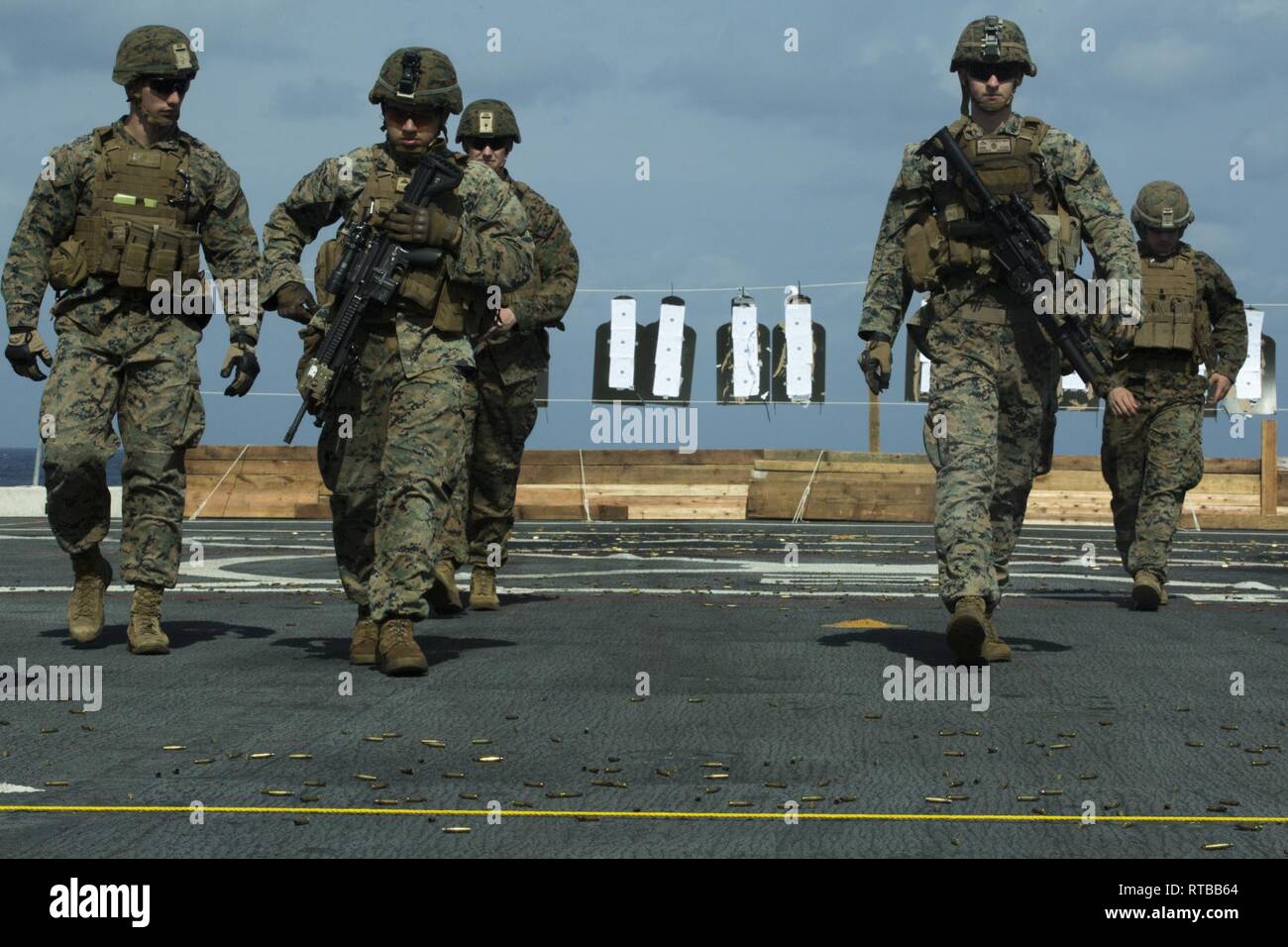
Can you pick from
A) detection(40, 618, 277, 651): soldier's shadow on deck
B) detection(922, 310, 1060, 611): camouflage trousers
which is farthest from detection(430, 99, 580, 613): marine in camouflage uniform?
detection(922, 310, 1060, 611): camouflage trousers

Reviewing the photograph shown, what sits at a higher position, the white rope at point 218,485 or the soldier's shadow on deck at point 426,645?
the soldier's shadow on deck at point 426,645

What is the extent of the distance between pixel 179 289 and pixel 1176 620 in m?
4.79

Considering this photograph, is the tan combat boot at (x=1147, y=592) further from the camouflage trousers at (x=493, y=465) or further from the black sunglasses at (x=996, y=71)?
the black sunglasses at (x=996, y=71)

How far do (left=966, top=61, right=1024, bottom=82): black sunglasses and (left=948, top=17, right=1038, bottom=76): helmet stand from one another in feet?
0.10

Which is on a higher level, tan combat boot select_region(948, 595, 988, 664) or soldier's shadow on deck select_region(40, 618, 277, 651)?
tan combat boot select_region(948, 595, 988, 664)

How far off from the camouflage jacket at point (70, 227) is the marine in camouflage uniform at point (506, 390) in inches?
75.2

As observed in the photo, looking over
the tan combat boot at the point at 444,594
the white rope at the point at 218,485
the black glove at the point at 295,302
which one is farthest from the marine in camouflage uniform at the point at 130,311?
the white rope at the point at 218,485

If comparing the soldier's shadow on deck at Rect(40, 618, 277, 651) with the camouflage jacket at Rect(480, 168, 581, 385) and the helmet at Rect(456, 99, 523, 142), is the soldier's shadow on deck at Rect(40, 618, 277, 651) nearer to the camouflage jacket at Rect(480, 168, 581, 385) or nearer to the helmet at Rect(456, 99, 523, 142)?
the camouflage jacket at Rect(480, 168, 581, 385)

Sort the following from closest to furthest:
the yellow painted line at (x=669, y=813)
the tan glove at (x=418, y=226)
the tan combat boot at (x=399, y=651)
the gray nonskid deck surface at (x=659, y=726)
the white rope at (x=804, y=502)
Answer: the gray nonskid deck surface at (x=659, y=726) → the yellow painted line at (x=669, y=813) → the tan combat boot at (x=399, y=651) → the tan glove at (x=418, y=226) → the white rope at (x=804, y=502)

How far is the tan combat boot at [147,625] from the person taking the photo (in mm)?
7250

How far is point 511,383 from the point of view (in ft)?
31.2

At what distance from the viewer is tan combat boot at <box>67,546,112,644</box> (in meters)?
7.58

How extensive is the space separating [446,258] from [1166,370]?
16.1 ft
